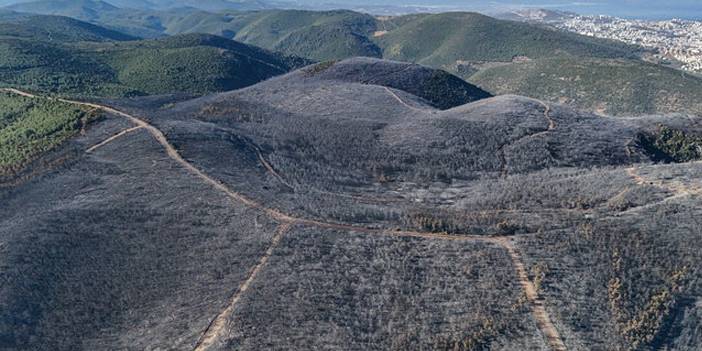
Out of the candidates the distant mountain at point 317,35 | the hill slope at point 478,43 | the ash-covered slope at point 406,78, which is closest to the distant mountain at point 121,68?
the ash-covered slope at point 406,78

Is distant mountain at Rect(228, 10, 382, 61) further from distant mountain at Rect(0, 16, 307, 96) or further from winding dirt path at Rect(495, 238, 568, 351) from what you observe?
winding dirt path at Rect(495, 238, 568, 351)

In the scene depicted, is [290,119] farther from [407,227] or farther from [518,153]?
[407,227]

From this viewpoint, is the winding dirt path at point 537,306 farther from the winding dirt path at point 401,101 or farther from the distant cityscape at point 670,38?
the distant cityscape at point 670,38

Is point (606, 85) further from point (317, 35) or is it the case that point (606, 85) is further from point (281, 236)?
point (317, 35)

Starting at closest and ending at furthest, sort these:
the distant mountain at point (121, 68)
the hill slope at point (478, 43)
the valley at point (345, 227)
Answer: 1. the valley at point (345, 227)
2. the distant mountain at point (121, 68)
3. the hill slope at point (478, 43)

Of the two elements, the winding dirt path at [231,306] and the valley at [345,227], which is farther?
the valley at [345,227]

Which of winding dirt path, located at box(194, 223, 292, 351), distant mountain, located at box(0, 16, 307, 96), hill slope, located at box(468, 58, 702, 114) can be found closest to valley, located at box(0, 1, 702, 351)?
winding dirt path, located at box(194, 223, 292, 351)

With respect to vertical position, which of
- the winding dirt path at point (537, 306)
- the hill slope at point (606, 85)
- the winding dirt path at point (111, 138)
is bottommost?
the hill slope at point (606, 85)

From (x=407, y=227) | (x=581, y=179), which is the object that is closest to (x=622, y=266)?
(x=407, y=227)
